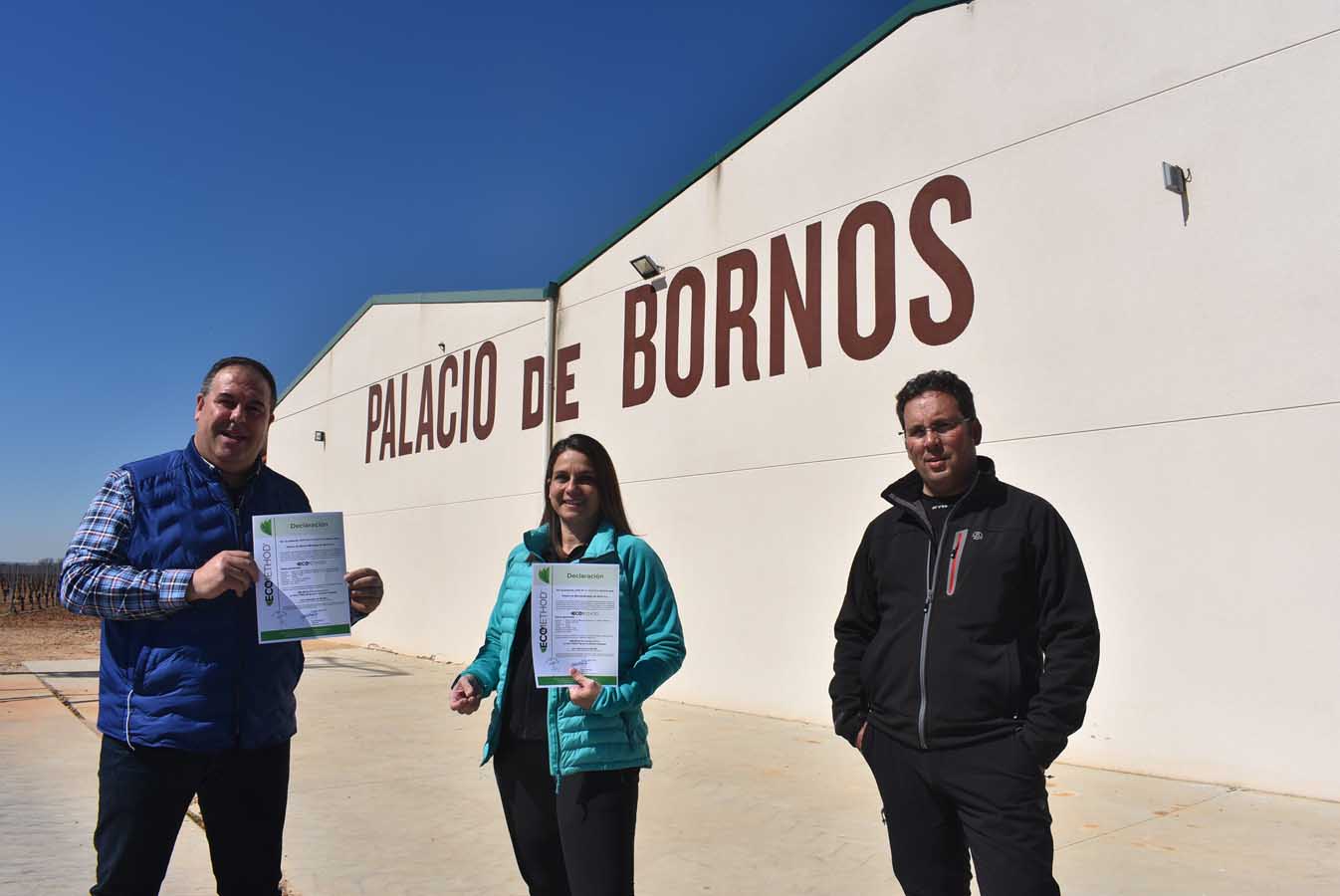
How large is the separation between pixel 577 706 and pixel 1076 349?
598 centimetres

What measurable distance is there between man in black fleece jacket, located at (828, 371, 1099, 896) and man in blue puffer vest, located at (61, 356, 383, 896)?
163cm

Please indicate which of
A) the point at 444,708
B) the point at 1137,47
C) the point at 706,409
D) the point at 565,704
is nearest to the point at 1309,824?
the point at 565,704

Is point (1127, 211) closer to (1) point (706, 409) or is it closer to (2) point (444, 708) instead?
(1) point (706, 409)

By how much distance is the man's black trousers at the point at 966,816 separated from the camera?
2.15 meters

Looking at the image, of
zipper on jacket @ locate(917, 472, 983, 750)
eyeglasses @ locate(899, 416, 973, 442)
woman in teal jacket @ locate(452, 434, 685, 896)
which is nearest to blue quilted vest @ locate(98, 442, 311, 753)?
woman in teal jacket @ locate(452, 434, 685, 896)

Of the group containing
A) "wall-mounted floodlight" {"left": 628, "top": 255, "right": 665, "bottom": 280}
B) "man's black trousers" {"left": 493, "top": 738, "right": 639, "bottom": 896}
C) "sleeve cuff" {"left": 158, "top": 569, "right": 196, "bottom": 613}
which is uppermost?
"wall-mounted floodlight" {"left": 628, "top": 255, "right": 665, "bottom": 280}

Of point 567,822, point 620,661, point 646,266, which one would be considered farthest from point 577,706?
point 646,266

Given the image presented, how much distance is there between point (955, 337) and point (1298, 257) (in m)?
2.56

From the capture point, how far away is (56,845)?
458cm

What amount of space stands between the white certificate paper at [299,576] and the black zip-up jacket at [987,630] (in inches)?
60.2

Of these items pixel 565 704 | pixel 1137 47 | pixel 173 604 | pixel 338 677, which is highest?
pixel 1137 47

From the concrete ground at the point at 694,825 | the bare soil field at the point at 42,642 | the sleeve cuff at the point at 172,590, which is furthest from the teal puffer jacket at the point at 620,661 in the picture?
the bare soil field at the point at 42,642

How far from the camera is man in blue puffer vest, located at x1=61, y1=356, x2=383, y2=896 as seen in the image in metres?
2.21

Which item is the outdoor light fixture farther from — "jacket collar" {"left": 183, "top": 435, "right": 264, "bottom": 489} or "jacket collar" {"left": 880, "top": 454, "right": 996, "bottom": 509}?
"jacket collar" {"left": 183, "top": 435, "right": 264, "bottom": 489}
